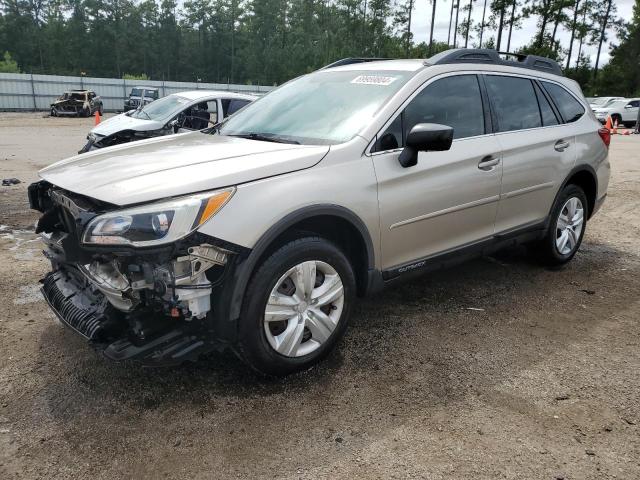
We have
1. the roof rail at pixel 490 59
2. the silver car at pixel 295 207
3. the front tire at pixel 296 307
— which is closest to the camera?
the silver car at pixel 295 207

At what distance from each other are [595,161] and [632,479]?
138 inches

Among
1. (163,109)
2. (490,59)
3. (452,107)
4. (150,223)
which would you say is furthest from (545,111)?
(163,109)

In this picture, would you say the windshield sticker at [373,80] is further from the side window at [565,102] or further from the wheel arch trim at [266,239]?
the side window at [565,102]

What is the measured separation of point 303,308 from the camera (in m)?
2.96

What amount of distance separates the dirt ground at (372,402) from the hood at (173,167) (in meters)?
1.10

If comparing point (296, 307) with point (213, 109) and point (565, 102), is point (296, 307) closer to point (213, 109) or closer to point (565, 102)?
point (565, 102)

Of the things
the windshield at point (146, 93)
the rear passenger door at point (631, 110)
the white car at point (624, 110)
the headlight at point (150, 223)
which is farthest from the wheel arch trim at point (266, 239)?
the rear passenger door at point (631, 110)

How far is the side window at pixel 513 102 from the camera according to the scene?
4168 millimetres

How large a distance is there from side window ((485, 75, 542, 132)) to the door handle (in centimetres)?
31

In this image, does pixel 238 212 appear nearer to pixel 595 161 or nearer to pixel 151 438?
pixel 151 438

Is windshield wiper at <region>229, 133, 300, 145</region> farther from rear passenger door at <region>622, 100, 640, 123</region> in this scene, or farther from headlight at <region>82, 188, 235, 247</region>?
rear passenger door at <region>622, 100, 640, 123</region>

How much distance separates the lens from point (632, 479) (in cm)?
235

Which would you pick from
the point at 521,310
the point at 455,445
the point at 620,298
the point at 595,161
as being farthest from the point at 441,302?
the point at 595,161

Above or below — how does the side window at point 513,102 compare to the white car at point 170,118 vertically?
above
